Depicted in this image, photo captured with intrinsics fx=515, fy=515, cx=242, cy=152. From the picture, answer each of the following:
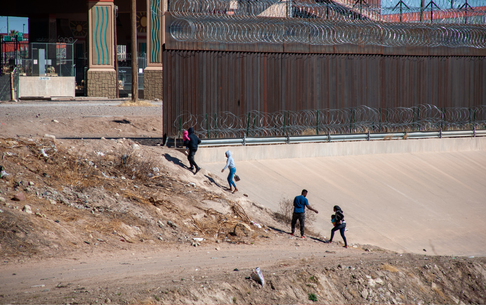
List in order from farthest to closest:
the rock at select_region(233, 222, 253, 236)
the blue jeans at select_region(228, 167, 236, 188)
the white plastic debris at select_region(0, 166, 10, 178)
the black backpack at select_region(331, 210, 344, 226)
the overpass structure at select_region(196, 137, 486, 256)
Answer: the blue jeans at select_region(228, 167, 236, 188)
the overpass structure at select_region(196, 137, 486, 256)
the black backpack at select_region(331, 210, 344, 226)
the rock at select_region(233, 222, 253, 236)
the white plastic debris at select_region(0, 166, 10, 178)

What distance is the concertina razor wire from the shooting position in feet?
50.9

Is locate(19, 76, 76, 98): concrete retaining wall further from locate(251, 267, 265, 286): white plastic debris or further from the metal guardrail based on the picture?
locate(251, 267, 265, 286): white plastic debris

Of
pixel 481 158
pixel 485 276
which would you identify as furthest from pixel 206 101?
pixel 481 158

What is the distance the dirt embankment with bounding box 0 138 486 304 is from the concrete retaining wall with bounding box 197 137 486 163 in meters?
1.45

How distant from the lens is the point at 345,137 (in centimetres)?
1672

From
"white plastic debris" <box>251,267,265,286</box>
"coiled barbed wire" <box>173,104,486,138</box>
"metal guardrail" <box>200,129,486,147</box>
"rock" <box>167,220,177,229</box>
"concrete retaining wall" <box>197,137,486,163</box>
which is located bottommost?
"white plastic debris" <box>251,267,265,286</box>

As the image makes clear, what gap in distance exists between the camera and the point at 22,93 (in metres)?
30.0

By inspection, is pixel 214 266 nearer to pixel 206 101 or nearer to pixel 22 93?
pixel 206 101

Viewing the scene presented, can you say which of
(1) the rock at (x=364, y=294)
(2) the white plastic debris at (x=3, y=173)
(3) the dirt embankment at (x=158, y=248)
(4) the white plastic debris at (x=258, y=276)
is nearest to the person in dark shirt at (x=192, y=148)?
(3) the dirt embankment at (x=158, y=248)

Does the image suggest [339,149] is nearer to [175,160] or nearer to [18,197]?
[175,160]

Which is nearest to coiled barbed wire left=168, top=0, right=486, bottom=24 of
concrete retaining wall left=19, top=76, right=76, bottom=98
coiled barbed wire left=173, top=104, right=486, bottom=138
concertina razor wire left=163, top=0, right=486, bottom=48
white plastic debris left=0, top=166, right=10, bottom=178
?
concertina razor wire left=163, top=0, right=486, bottom=48

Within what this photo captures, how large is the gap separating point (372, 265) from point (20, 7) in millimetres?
39495

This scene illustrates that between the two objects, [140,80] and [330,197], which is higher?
[140,80]

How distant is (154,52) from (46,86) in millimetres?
6855
